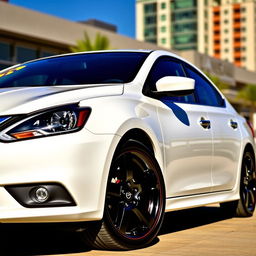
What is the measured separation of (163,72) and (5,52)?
26803mm

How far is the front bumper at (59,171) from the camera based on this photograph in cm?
392

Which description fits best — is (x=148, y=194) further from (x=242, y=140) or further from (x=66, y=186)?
(x=242, y=140)

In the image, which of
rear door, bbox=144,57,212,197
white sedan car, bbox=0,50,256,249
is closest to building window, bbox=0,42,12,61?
white sedan car, bbox=0,50,256,249

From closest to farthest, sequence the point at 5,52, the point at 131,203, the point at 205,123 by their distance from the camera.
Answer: the point at 131,203 < the point at 205,123 < the point at 5,52

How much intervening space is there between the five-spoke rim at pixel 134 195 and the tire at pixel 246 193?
6.86 feet

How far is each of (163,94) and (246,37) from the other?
12992 centimetres

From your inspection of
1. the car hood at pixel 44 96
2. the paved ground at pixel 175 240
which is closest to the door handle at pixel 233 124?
the paved ground at pixel 175 240

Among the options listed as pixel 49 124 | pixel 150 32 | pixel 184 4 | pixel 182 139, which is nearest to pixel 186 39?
pixel 184 4

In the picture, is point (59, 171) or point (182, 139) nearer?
point (59, 171)

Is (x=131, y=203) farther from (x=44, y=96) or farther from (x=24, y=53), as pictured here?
(x=24, y=53)

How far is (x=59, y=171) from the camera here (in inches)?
156

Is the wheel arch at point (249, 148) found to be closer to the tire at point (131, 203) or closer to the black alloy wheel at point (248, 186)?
the black alloy wheel at point (248, 186)

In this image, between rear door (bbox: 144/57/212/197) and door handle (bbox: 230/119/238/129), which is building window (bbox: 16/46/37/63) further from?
rear door (bbox: 144/57/212/197)

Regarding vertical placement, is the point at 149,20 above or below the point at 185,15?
below
